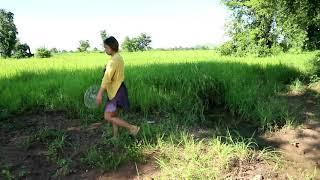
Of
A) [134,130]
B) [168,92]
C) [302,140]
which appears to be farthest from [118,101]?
[302,140]

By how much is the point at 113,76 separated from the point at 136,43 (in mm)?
94585

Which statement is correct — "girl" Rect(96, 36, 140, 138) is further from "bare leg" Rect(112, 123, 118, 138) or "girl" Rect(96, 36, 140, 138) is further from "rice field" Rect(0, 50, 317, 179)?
"rice field" Rect(0, 50, 317, 179)

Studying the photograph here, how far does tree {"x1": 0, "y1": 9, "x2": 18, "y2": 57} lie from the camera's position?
2667 inches

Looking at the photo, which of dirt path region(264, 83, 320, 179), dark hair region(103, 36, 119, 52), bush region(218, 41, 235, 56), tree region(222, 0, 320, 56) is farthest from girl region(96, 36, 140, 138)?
bush region(218, 41, 235, 56)

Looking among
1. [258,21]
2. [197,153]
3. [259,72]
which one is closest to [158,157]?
[197,153]

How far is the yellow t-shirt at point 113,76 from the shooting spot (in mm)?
5836

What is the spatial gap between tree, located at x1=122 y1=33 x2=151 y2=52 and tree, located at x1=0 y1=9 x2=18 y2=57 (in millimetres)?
21265

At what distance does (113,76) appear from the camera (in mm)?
5898

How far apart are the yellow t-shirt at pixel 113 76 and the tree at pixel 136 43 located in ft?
240

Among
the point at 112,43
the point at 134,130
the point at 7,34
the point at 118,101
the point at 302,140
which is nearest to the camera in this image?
the point at 112,43

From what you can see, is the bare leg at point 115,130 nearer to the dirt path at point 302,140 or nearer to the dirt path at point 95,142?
the dirt path at point 95,142

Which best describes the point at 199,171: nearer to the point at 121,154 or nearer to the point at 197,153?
the point at 197,153

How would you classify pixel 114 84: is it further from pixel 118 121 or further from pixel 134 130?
pixel 134 130

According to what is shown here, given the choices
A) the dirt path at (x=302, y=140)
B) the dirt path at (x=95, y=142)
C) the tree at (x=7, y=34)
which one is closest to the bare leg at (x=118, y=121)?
the dirt path at (x=95, y=142)
